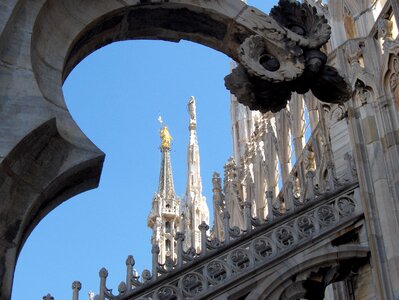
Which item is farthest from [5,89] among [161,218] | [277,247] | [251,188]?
[161,218]

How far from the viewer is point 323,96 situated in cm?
386

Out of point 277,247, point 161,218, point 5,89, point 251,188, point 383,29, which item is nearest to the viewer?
point 5,89

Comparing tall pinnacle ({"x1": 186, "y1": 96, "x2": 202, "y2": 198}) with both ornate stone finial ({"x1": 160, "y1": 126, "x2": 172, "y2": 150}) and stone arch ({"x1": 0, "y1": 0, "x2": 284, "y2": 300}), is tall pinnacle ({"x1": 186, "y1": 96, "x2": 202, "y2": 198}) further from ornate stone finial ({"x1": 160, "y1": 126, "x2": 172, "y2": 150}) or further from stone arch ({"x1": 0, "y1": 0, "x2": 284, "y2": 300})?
stone arch ({"x1": 0, "y1": 0, "x2": 284, "y2": 300})

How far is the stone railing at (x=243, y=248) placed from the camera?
8953 mm

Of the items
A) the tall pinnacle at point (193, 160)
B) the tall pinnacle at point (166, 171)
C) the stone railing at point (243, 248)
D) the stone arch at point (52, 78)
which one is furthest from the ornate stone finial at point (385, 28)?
the tall pinnacle at point (166, 171)

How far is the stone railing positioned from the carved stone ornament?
533 centimetres

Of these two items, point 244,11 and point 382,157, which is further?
point 382,157

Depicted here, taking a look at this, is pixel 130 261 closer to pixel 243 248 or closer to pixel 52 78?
pixel 243 248

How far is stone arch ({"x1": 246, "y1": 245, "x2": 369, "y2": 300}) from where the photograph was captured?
9.20 m

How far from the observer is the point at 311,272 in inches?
378

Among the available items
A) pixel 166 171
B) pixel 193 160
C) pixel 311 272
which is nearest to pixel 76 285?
pixel 311 272

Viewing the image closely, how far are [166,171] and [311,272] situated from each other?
34668 mm

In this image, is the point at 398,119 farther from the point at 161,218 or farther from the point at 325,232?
the point at 161,218

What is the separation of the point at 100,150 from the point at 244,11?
1.08 meters
